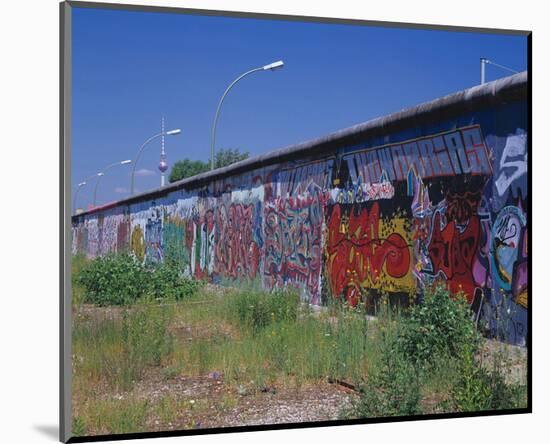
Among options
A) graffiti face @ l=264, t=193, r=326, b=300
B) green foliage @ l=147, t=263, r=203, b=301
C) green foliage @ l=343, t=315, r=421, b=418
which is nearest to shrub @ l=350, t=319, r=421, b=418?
green foliage @ l=343, t=315, r=421, b=418

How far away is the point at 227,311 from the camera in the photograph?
8.52 m

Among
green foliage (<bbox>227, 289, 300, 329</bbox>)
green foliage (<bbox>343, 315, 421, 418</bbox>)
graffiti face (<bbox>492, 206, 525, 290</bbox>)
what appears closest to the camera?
green foliage (<bbox>343, 315, 421, 418</bbox>)

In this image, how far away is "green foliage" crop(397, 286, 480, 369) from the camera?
341 inches

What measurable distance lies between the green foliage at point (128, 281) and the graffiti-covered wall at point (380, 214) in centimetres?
11

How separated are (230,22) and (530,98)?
2.78m

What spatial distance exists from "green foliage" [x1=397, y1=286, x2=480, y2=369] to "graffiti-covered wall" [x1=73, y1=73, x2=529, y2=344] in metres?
0.24

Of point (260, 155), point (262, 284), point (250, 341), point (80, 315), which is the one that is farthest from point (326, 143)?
point (80, 315)

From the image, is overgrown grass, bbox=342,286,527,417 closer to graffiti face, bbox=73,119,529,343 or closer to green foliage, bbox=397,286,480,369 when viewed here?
green foliage, bbox=397,286,480,369

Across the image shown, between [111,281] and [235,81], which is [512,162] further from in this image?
[111,281]

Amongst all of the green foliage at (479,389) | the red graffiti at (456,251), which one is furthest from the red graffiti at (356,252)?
the green foliage at (479,389)

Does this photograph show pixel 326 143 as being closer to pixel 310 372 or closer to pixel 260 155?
pixel 260 155

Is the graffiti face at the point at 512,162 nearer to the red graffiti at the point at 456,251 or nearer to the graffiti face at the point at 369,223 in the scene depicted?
the graffiti face at the point at 369,223

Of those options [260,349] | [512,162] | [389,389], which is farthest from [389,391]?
[512,162]

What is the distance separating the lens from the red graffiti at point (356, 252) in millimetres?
9164
